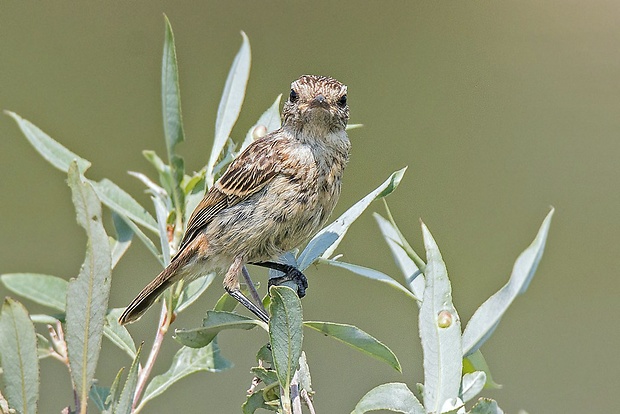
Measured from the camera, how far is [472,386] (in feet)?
5.50

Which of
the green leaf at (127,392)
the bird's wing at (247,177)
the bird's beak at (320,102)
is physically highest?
the bird's beak at (320,102)

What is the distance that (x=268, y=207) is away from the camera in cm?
291

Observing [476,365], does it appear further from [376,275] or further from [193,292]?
[193,292]

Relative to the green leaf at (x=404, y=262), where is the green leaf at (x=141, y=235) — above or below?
above

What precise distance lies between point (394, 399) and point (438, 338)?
0.62ft

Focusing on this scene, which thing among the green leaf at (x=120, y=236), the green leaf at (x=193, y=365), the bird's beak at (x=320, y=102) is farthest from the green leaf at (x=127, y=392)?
the bird's beak at (x=320, y=102)

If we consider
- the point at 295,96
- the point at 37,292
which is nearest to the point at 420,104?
the point at 295,96

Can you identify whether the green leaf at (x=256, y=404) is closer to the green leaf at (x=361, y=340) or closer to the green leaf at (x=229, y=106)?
the green leaf at (x=361, y=340)

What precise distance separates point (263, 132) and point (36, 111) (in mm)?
8568

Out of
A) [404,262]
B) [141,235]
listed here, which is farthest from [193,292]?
[404,262]

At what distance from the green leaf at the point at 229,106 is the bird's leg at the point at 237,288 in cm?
44

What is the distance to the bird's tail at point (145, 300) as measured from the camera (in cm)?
254

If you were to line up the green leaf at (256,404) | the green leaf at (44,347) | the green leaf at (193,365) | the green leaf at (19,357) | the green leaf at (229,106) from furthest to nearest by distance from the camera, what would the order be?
the green leaf at (229,106), the green leaf at (193,365), the green leaf at (44,347), the green leaf at (256,404), the green leaf at (19,357)

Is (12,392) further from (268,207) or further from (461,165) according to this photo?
(461,165)
